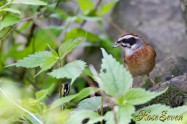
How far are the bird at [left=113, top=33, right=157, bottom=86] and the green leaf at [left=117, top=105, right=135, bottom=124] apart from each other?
2.02m

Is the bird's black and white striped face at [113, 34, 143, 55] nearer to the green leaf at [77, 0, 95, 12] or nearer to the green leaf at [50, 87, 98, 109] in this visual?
the green leaf at [50, 87, 98, 109]

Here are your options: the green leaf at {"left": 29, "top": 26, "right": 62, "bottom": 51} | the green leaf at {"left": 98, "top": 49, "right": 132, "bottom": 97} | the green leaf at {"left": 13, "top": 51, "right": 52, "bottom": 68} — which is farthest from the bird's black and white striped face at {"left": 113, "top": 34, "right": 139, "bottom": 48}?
the green leaf at {"left": 98, "top": 49, "right": 132, "bottom": 97}

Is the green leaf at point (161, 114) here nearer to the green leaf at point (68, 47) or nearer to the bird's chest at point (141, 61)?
the green leaf at point (68, 47)

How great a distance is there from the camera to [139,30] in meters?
7.15

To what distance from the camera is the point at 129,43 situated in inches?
187

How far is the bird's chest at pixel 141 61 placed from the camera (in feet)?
15.5

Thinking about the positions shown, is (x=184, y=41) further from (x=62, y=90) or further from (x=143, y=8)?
(x=62, y=90)

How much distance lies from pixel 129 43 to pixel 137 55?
15 cm

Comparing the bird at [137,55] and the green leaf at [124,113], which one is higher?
the green leaf at [124,113]

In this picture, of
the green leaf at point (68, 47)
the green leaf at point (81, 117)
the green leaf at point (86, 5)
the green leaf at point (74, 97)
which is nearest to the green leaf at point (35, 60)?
the green leaf at point (68, 47)

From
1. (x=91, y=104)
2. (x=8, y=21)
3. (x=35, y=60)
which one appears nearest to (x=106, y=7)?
(x=8, y=21)

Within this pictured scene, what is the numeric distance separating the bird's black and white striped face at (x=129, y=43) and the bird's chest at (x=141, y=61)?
0.16 ft

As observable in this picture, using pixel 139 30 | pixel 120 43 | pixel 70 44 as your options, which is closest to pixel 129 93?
pixel 70 44

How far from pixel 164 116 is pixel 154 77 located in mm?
2250
